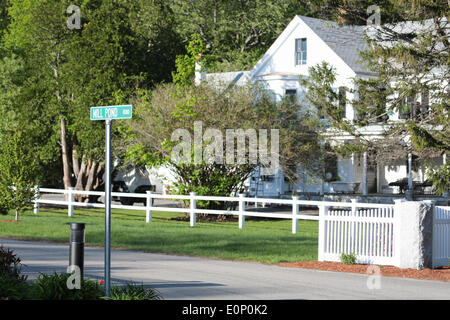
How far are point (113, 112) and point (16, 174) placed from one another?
56.8 ft

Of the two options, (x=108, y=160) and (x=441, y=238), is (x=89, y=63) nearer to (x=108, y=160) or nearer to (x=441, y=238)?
(x=441, y=238)

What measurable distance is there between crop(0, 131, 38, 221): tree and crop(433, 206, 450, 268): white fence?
15733 mm

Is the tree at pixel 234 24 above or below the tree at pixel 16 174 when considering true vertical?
above

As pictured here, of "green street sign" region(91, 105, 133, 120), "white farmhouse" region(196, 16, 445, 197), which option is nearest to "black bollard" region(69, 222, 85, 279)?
"green street sign" region(91, 105, 133, 120)

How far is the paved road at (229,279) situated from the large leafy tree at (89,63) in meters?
19.4

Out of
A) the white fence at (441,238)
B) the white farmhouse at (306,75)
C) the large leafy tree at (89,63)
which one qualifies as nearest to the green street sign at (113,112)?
the white fence at (441,238)

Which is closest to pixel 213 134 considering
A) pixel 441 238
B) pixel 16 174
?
pixel 16 174

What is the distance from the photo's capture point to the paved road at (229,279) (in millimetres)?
11445

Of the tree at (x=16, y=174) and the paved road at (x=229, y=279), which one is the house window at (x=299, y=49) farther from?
the paved road at (x=229, y=279)

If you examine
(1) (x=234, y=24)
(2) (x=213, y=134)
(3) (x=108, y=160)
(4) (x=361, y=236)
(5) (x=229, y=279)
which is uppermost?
(1) (x=234, y=24)

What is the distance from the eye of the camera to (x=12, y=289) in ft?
30.4

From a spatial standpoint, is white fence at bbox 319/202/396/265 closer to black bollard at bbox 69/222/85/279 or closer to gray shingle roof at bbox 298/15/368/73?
black bollard at bbox 69/222/85/279

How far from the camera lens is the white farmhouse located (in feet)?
128

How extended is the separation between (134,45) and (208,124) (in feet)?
34.6
